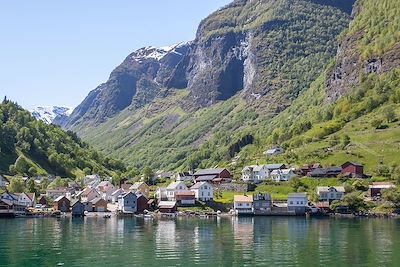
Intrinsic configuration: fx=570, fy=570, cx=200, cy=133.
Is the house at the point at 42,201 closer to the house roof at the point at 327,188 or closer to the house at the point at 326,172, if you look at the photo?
the house roof at the point at 327,188

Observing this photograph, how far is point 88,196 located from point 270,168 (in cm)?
6192

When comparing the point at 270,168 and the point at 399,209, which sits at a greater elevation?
the point at 270,168

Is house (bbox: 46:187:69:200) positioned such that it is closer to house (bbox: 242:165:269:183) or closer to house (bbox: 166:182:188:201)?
house (bbox: 166:182:188:201)

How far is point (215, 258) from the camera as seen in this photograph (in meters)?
71.2

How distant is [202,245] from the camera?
84.1 meters

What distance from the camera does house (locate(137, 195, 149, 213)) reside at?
536ft

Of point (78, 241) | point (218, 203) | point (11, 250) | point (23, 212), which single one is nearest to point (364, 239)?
point (78, 241)

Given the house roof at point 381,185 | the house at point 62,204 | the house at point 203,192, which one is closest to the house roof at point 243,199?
the house at point 203,192

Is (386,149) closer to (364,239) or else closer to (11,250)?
(364,239)

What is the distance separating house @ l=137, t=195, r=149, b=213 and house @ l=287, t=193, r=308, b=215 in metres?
41.0

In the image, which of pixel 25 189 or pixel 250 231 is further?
pixel 25 189

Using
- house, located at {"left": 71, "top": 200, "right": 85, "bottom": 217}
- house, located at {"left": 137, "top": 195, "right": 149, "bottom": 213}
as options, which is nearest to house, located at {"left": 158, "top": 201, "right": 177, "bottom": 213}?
house, located at {"left": 137, "top": 195, "right": 149, "bottom": 213}

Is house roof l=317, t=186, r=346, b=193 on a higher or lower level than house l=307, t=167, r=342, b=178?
lower

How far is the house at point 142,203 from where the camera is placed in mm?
163375
